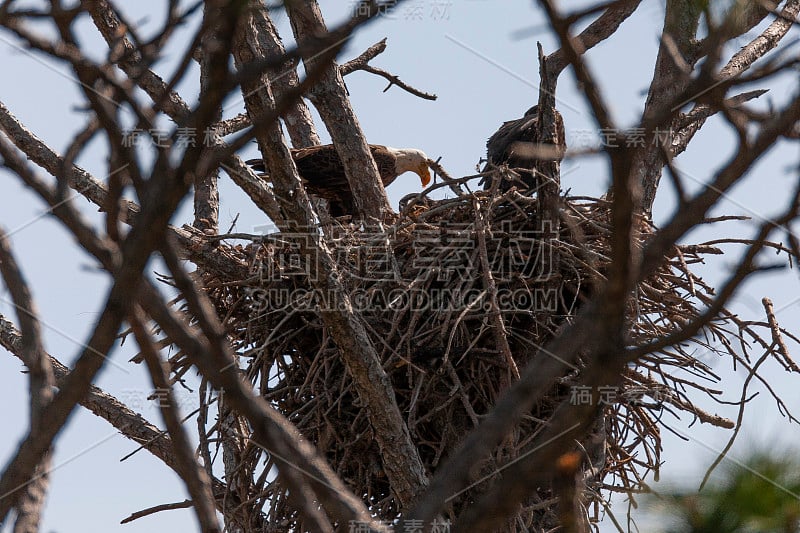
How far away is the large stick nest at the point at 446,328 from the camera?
4910 mm

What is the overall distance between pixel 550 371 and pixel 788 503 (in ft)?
1.80

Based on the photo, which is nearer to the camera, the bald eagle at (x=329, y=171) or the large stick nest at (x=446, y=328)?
the large stick nest at (x=446, y=328)

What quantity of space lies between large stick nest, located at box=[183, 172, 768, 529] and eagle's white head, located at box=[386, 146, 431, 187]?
2.97m

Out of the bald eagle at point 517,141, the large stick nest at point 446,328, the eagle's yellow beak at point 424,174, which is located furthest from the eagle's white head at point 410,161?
the large stick nest at point 446,328

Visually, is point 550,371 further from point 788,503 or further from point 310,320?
point 310,320

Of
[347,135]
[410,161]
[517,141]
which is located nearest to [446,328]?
[347,135]

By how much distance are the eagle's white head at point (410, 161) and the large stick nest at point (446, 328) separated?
117 inches

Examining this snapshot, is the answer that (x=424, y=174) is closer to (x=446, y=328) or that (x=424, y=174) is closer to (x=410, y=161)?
(x=410, y=161)

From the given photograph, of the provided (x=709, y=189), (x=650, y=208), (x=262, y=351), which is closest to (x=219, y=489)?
(x=262, y=351)

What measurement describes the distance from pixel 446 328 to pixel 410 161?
372 centimetres

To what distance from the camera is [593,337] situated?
2.23 metres

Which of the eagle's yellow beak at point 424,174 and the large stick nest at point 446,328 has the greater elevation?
the eagle's yellow beak at point 424,174

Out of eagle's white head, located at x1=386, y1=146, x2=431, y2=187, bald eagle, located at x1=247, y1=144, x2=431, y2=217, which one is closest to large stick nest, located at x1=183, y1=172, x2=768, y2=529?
bald eagle, located at x1=247, y1=144, x2=431, y2=217

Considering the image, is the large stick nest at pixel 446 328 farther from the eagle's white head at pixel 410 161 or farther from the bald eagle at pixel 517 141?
the eagle's white head at pixel 410 161
